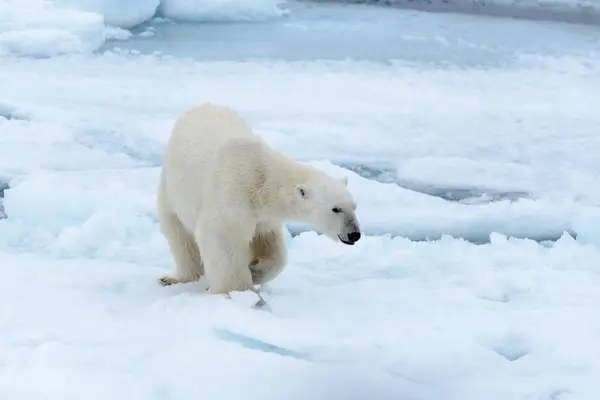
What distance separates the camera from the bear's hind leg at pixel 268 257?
283cm

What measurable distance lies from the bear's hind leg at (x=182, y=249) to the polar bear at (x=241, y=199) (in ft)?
0.39

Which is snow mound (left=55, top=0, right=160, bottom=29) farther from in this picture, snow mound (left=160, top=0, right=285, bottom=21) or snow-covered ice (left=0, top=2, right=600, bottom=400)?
snow-covered ice (left=0, top=2, right=600, bottom=400)

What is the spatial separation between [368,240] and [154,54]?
4092mm

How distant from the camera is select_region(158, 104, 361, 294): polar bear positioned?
257 cm

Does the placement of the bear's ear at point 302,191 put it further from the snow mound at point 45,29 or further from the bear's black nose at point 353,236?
→ the snow mound at point 45,29

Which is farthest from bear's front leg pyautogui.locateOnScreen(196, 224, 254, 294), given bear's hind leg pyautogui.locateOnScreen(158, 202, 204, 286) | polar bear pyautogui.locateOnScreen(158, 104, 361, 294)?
bear's hind leg pyautogui.locateOnScreen(158, 202, 204, 286)

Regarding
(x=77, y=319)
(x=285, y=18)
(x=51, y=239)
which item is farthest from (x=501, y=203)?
(x=285, y=18)

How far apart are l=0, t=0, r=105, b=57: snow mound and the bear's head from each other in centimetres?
486

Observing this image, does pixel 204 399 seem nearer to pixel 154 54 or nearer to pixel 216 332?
pixel 216 332

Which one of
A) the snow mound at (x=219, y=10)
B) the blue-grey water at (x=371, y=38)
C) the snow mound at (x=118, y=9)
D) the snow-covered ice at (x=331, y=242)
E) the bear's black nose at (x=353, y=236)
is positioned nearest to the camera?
the snow-covered ice at (x=331, y=242)

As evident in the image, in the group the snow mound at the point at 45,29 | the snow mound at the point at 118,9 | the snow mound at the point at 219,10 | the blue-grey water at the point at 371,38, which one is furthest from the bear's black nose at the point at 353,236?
the snow mound at the point at 219,10

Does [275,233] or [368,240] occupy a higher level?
[275,233]

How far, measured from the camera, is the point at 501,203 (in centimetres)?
405

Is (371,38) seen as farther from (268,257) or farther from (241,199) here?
(241,199)
